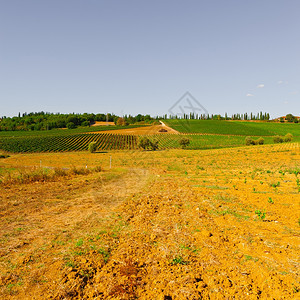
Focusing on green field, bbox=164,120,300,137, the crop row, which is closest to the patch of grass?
the crop row

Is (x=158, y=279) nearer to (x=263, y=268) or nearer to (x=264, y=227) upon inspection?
(x=263, y=268)

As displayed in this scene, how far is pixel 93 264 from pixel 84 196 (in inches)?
277

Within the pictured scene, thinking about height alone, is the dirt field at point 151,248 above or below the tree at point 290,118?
below

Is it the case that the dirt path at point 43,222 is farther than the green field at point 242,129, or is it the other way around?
the green field at point 242,129

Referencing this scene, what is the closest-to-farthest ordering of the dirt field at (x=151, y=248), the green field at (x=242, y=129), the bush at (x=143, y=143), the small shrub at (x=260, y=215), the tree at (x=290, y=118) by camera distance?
the dirt field at (x=151, y=248) → the small shrub at (x=260, y=215) → the bush at (x=143, y=143) → the green field at (x=242, y=129) → the tree at (x=290, y=118)

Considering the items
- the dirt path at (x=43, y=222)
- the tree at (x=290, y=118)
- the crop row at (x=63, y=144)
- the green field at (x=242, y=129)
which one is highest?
the tree at (x=290, y=118)

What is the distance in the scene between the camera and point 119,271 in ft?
14.9

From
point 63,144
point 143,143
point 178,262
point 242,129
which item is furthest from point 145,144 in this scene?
point 242,129

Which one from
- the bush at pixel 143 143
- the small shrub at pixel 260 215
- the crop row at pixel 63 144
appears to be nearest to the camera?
the small shrub at pixel 260 215

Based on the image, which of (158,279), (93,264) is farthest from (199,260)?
(93,264)

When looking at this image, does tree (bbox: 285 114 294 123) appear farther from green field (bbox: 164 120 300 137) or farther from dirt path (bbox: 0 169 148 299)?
dirt path (bbox: 0 169 148 299)

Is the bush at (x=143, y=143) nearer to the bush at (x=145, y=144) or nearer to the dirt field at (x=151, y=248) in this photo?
the bush at (x=145, y=144)

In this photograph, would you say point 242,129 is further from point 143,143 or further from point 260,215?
point 260,215

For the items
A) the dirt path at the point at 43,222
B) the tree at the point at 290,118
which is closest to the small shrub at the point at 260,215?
the dirt path at the point at 43,222
